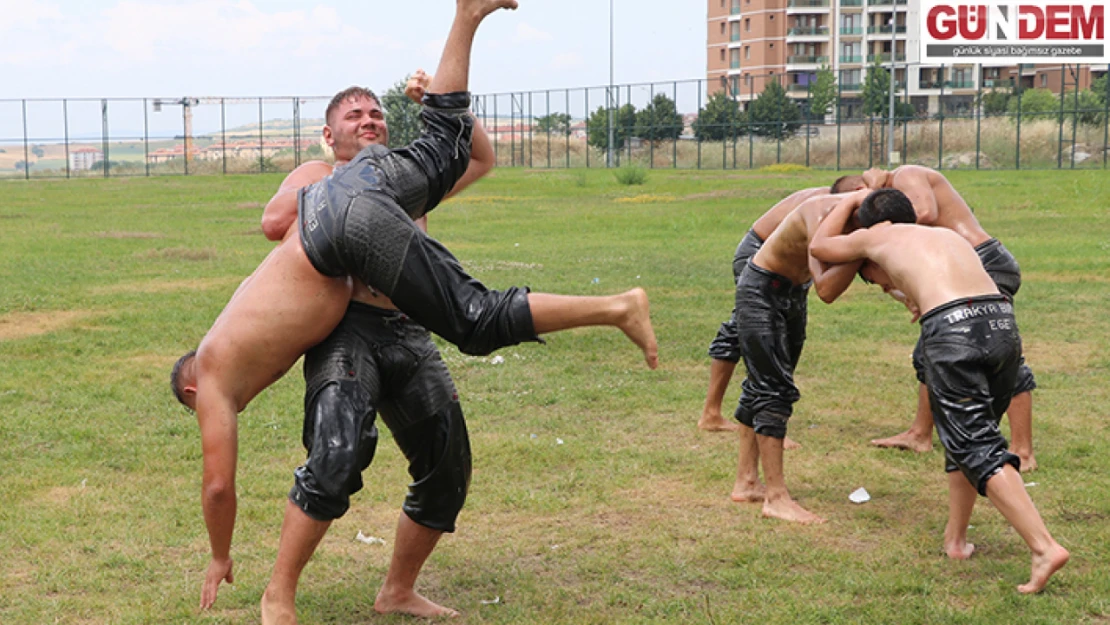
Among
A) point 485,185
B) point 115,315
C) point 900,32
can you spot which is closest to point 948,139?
point 485,185

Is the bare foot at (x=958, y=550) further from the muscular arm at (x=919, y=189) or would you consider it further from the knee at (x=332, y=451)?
the knee at (x=332, y=451)

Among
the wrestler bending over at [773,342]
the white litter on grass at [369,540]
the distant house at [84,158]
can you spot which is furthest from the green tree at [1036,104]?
the distant house at [84,158]

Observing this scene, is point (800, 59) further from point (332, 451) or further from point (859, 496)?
point (332, 451)

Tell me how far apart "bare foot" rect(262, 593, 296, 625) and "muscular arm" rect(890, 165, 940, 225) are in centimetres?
414

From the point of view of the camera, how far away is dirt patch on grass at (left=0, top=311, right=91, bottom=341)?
12.1m

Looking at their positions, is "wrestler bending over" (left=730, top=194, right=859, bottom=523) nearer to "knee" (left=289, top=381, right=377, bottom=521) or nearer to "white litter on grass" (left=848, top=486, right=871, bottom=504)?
"white litter on grass" (left=848, top=486, right=871, bottom=504)

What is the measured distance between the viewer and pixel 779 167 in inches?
1779

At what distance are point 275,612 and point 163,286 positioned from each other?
12.0 m

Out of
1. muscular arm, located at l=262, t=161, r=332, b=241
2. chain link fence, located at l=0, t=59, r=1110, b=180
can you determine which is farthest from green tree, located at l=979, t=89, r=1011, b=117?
muscular arm, located at l=262, t=161, r=332, b=241

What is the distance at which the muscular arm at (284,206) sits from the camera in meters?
4.93

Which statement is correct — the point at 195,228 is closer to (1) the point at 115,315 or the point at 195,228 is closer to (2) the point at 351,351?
(1) the point at 115,315

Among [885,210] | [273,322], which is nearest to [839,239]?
[885,210]

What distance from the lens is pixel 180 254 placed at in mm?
19141

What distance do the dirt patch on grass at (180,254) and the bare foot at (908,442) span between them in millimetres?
13173
